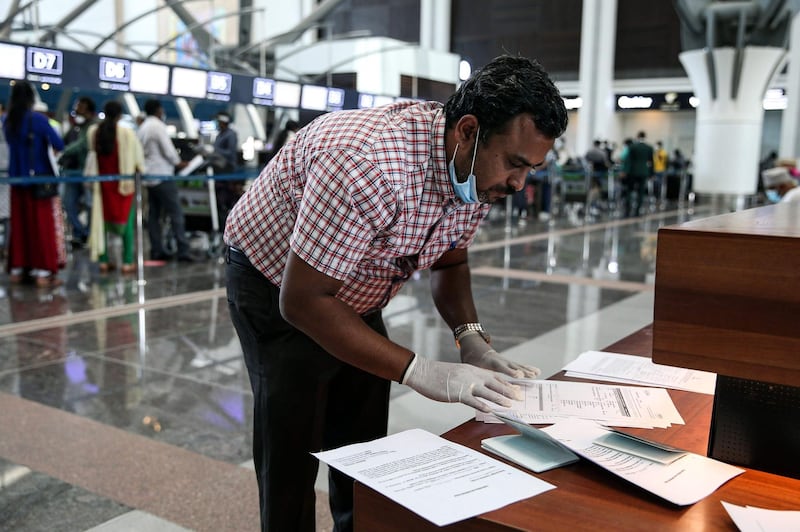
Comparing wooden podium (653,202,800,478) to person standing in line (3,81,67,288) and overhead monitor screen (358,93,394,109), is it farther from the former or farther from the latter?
overhead monitor screen (358,93,394,109)

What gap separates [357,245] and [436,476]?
45 cm

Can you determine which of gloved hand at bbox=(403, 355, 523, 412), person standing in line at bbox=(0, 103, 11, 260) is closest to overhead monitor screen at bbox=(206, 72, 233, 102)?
person standing in line at bbox=(0, 103, 11, 260)

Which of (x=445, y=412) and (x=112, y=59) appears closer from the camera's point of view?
(x=445, y=412)

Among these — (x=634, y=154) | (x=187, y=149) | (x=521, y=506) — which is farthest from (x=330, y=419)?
(x=634, y=154)

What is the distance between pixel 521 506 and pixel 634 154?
15658mm

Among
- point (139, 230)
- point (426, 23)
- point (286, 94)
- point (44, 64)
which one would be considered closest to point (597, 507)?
point (139, 230)

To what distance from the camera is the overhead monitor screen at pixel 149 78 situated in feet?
33.4

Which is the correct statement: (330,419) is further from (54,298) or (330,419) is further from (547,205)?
(547,205)

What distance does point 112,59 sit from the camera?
979 cm

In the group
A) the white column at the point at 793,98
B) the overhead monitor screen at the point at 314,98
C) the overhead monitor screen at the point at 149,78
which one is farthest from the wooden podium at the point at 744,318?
the white column at the point at 793,98

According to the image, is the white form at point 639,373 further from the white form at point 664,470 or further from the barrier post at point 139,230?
the barrier post at point 139,230

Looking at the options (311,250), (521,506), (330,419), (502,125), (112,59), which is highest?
(112,59)

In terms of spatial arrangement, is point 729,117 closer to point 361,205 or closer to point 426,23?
point 426,23

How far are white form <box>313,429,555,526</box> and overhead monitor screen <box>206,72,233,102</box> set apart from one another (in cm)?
1061
